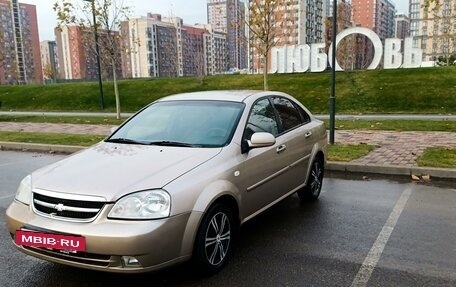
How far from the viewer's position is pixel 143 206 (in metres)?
3.20

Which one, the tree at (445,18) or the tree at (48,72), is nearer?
the tree at (445,18)

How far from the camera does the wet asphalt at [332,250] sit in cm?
358

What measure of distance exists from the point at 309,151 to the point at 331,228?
112 cm

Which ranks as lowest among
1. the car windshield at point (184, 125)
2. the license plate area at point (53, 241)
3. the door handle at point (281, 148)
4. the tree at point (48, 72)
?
the license plate area at point (53, 241)

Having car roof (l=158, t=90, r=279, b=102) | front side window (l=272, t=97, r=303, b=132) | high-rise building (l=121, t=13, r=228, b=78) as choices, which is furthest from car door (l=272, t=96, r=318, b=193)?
high-rise building (l=121, t=13, r=228, b=78)

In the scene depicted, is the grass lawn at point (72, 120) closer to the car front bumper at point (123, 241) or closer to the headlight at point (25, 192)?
the headlight at point (25, 192)

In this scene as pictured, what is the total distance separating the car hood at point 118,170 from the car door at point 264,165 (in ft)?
1.54

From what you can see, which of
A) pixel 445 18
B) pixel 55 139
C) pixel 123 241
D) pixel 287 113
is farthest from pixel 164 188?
pixel 445 18

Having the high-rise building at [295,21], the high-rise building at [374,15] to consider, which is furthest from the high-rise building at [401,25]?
the high-rise building at [295,21]

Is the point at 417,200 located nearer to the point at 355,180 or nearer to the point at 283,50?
the point at 355,180

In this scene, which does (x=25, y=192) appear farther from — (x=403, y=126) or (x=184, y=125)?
(x=403, y=126)

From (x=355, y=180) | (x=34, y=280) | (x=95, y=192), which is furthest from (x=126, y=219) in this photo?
(x=355, y=180)

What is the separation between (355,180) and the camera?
278 inches

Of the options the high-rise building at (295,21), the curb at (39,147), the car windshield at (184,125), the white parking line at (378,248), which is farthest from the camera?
the high-rise building at (295,21)
